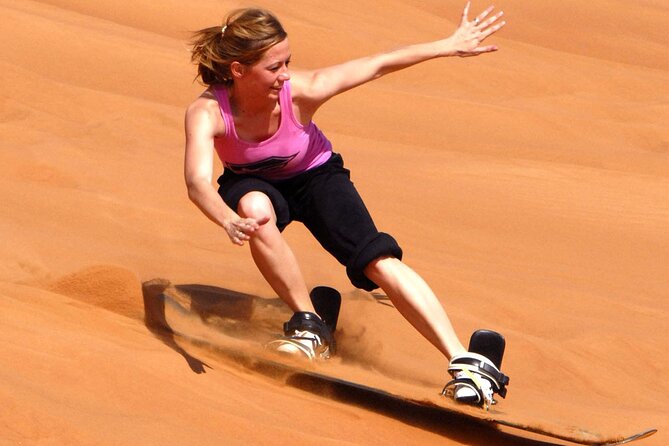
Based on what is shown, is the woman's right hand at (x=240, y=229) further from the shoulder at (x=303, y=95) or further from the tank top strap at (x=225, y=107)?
the shoulder at (x=303, y=95)

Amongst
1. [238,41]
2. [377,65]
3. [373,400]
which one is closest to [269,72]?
[238,41]

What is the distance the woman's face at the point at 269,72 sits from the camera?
479 cm

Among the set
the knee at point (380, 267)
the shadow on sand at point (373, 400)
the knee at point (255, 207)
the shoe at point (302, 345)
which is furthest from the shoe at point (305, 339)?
the knee at point (255, 207)

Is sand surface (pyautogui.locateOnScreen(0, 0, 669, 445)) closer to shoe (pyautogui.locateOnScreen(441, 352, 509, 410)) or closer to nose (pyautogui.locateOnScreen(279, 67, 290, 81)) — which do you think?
shoe (pyautogui.locateOnScreen(441, 352, 509, 410))

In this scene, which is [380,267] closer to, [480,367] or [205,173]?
[480,367]

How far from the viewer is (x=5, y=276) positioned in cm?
527

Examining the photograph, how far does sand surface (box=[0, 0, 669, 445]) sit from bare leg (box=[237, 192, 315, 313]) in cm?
41

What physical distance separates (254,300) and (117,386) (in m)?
1.89

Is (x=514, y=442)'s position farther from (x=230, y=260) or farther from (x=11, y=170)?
(x=11, y=170)

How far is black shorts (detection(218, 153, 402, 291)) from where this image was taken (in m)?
4.88

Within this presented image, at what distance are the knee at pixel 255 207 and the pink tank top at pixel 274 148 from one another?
0.18m

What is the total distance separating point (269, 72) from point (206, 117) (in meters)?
0.31

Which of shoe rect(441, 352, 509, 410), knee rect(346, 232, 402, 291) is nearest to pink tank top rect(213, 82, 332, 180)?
knee rect(346, 232, 402, 291)

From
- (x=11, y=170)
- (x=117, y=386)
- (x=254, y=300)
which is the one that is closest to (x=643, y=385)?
(x=254, y=300)
